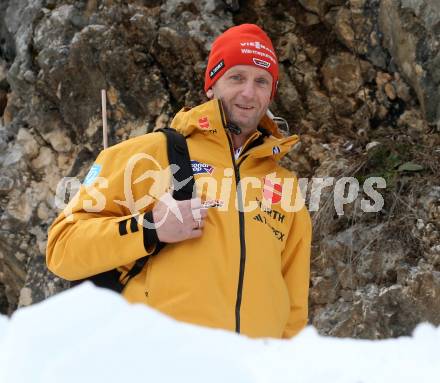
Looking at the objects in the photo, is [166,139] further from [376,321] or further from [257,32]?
[376,321]

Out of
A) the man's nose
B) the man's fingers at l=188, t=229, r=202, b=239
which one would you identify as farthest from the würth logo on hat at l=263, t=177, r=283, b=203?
the man's fingers at l=188, t=229, r=202, b=239

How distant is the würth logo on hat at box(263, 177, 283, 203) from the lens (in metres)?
2.55

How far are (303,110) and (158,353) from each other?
4579 millimetres

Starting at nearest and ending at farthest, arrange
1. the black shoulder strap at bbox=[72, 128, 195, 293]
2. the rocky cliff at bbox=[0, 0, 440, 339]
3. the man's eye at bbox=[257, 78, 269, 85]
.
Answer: the black shoulder strap at bbox=[72, 128, 195, 293] < the man's eye at bbox=[257, 78, 269, 85] < the rocky cliff at bbox=[0, 0, 440, 339]

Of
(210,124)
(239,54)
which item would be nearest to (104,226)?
(210,124)

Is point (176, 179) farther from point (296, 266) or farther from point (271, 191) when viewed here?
point (296, 266)

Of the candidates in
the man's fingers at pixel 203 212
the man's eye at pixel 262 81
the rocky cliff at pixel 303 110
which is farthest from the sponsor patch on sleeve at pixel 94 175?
the rocky cliff at pixel 303 110

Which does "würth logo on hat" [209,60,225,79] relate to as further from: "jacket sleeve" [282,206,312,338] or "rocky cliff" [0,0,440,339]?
"rocky cliff" [0,0,440,339]

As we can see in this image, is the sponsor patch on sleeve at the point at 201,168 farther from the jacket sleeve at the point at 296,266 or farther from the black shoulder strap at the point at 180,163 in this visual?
the jacket sleeve at the point at 296,266

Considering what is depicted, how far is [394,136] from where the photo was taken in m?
4.82

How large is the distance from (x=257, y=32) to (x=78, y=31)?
3.52m

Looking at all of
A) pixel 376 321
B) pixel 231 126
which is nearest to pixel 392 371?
pixel 231 126

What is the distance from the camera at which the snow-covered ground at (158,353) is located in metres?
0.99

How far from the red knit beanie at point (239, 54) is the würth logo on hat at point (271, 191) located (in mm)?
622
